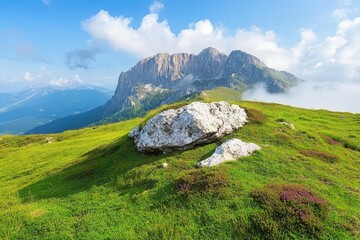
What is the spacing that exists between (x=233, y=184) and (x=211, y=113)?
17.0 m

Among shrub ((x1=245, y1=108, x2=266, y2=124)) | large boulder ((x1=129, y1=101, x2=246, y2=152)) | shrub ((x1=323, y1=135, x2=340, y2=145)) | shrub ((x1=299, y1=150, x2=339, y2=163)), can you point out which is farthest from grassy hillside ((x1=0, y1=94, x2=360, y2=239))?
shrub ((x1=245, y1=108, x2=266, y2=124))

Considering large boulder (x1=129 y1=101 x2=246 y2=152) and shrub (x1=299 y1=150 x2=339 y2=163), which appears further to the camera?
large boulder (x1=129 y1=101 x2=246 y2=152)

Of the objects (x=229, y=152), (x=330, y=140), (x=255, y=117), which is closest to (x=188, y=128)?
(x=229, y=152)

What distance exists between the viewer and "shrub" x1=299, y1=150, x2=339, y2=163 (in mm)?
33750

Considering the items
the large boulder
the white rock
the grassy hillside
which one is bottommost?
the grassy hillside

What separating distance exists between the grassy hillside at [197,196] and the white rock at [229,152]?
3.52 feet

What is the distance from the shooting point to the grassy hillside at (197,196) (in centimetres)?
2045

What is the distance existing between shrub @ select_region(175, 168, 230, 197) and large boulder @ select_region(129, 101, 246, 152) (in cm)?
903

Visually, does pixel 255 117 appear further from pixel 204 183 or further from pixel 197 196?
pixel 197 196

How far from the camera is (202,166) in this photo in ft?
98.6

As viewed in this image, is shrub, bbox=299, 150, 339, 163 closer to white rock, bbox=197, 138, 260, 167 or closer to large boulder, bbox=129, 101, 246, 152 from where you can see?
white rock, bbox=197, 138, 260, 167

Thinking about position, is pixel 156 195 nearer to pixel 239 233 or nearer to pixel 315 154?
pixel 239 233

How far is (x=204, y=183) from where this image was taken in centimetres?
2553

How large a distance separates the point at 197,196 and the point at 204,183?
1.70m
